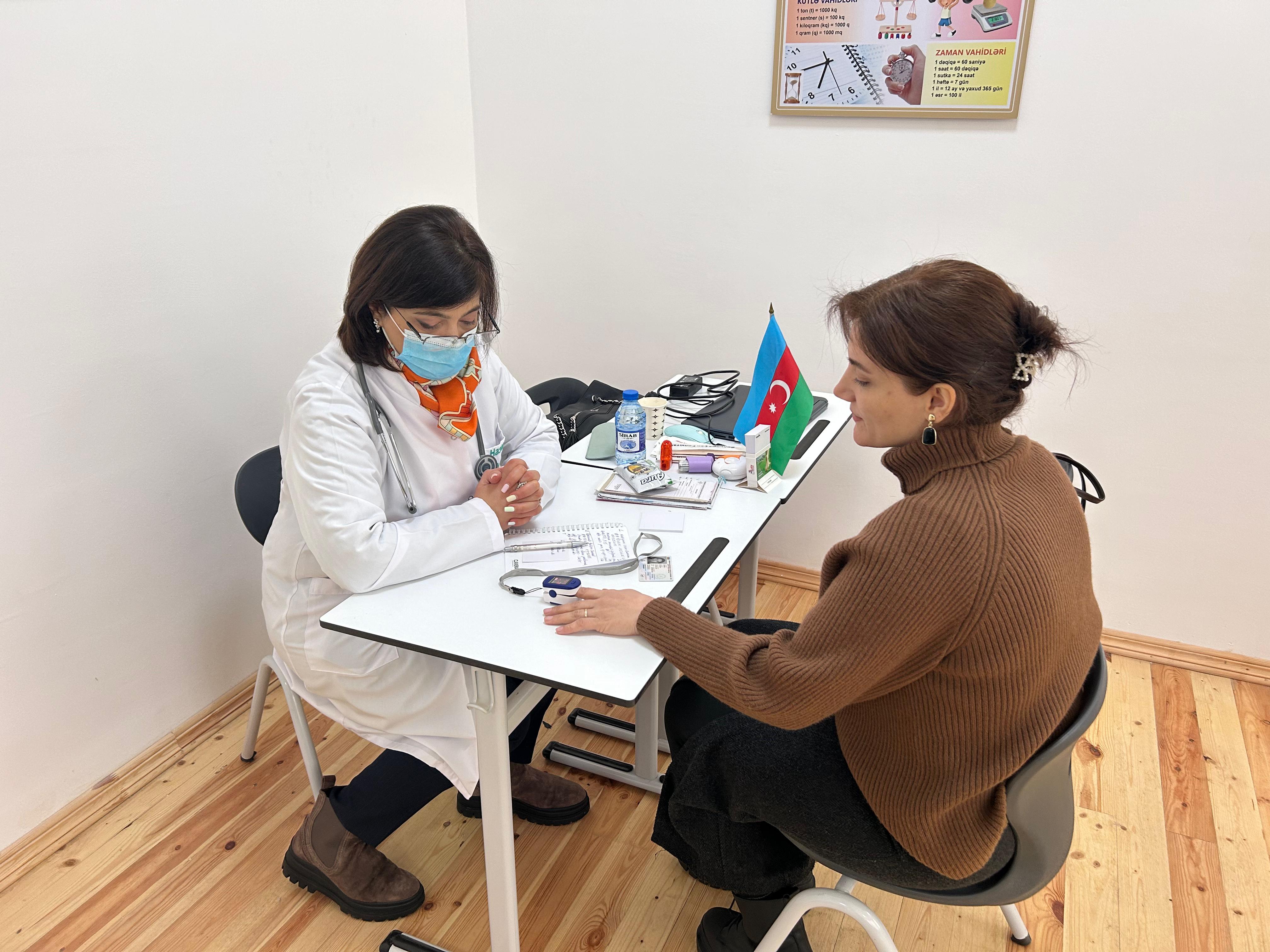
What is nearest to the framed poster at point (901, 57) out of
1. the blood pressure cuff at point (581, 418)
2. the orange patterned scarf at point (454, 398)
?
the blood pressure cuff at point (581, 418)

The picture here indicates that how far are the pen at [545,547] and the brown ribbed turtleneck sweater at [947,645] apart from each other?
436 mm

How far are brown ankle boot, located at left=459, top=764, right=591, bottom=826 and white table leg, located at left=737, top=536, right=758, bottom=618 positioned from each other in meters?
0.62

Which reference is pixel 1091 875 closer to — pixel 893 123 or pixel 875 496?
pixel 875 496

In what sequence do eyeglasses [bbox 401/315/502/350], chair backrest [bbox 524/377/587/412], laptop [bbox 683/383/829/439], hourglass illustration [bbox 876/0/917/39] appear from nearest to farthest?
eyeglasses [bbox 401/315/502/350]
laptop [bbox 683/383/829/439]
hourglass illustration [bbox 876/0/917/39]
chair backrest [bbox 524/377/587/412]

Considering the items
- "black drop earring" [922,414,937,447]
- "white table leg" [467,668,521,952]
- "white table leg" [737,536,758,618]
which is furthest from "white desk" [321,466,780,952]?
"white table leg" [737,536,758,618]

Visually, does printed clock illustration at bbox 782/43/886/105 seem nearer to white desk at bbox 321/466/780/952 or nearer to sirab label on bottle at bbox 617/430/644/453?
sirab label on bottle at bbox 617/430/644/453

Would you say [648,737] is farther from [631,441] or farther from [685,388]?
[685,388]

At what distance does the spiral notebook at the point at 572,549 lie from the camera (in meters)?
1.52

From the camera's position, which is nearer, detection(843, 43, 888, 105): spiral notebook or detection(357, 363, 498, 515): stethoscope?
detection(357, 363, 498, 515): stethoscope

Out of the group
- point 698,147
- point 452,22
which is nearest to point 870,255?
point 698,147

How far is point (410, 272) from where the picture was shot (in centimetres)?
149

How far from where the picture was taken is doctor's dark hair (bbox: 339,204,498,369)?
4.89 feet

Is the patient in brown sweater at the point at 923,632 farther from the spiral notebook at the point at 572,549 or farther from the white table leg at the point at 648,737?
the white table leg at the point at 648,737

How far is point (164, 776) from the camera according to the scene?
210cm
